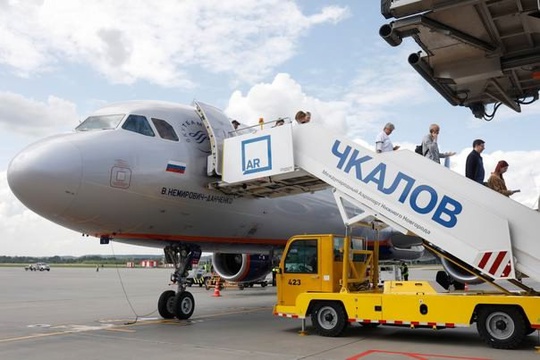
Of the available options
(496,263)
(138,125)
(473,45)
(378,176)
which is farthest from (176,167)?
(496,263)

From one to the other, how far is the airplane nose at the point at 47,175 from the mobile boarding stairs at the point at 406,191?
3015 mm

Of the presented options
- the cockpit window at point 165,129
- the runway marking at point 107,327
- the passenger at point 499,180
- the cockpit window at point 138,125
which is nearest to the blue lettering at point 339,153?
the passenger at point 499,180

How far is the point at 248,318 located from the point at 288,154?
16.1 feet

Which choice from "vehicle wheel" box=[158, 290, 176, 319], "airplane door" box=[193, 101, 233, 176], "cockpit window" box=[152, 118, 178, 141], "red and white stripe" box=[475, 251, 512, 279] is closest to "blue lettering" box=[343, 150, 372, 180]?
"red and white stripe" box=[475, 251, 512, 279]

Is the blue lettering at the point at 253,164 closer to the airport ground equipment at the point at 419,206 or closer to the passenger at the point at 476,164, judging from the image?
the airport ground equipment at the point at 419,206

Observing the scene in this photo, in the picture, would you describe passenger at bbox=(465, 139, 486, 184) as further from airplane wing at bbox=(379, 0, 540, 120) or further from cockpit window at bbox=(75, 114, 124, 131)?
cockpit window at bbox=(75, 114, 124, 131)

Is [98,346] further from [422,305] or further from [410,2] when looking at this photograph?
[410,2]

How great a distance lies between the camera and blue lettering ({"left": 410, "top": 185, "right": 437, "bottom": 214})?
8.45 m

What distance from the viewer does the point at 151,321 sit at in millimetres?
11648

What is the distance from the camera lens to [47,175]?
339 inches

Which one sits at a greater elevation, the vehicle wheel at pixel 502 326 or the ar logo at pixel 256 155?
the ar logo at pixel 256 155

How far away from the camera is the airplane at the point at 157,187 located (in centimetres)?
892

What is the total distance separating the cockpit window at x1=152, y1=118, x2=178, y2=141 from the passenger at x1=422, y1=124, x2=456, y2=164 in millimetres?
5049

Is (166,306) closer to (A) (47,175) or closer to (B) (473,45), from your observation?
(A) (47,175)
